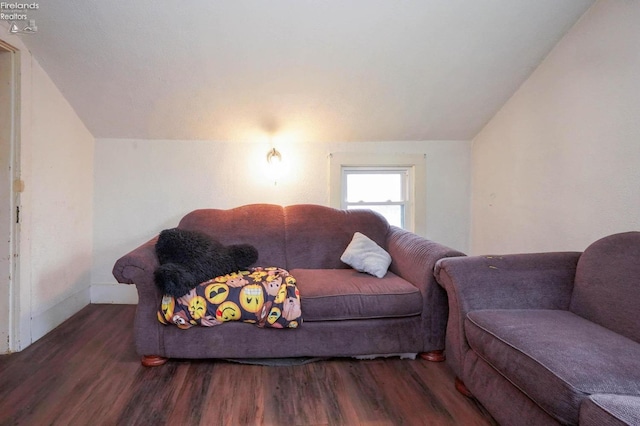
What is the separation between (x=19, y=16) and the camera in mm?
1907

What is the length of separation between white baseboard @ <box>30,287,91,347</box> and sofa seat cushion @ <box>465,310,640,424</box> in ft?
9.06

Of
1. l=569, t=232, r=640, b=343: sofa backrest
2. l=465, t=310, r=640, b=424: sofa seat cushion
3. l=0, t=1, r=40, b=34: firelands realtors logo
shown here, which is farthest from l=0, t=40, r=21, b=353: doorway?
l=569, t=232, r=640, b=343: sofa backrest

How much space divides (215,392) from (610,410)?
1606mm

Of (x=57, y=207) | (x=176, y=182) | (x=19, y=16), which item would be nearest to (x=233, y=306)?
(x=176, y=182)

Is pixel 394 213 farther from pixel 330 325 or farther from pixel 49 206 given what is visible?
pixel 49 206

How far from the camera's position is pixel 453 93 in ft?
8.40

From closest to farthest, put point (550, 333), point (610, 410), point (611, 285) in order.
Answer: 1. point (610, 410)
2. point (550, 333)
3. point (611, 285)

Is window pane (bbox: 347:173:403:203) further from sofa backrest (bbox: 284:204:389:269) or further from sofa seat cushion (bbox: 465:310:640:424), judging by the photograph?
sofa seat cushion (bbox: 465:310:640:424)

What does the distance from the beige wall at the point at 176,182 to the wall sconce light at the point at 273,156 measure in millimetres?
49

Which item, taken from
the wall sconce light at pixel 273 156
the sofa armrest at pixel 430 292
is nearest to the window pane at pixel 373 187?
the wall sconce light at pixel 273 156

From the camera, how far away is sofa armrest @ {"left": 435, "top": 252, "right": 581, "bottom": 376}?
161cm

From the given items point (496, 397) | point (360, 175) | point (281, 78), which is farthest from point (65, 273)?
point (496, 397)

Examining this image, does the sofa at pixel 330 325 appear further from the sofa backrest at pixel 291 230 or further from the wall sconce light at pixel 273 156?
the wall sconce light at pixel 273 156

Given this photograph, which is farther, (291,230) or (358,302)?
(291,230)
